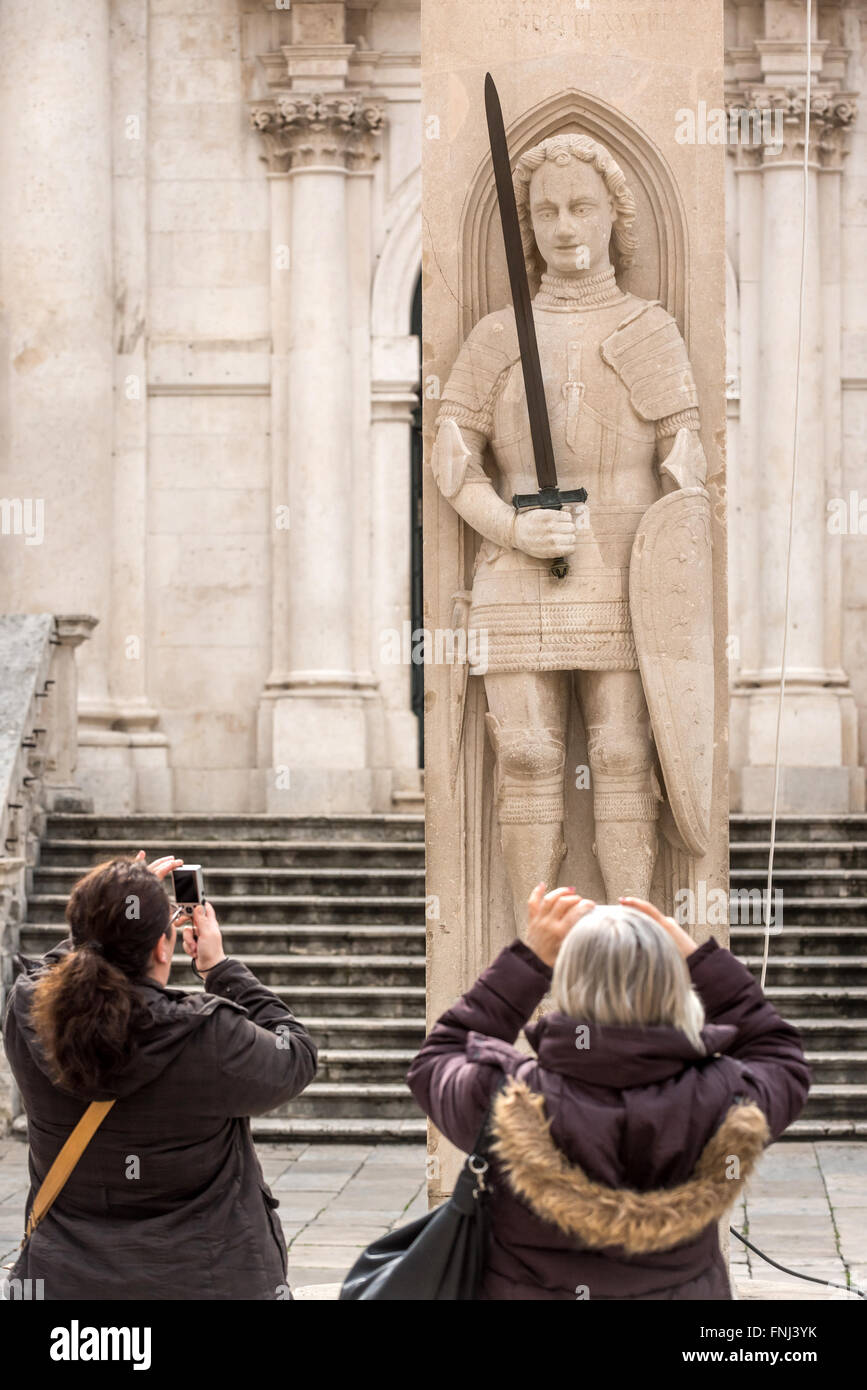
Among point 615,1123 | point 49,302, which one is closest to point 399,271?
point 49,302

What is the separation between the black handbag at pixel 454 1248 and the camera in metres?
3.30

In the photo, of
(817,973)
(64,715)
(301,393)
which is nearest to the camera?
(817,973)

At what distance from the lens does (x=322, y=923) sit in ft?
37.4

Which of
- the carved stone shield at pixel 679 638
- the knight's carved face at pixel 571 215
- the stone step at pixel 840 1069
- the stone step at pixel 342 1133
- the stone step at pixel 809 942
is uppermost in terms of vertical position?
the knight's carved face at pixel 571 215

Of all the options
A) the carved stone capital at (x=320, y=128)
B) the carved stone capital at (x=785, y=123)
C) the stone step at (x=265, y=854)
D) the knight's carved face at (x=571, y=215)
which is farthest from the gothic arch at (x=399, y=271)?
the knight's carved face at (x=571, y=215)

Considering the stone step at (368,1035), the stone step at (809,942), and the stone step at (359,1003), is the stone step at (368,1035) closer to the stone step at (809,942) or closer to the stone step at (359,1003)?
the stone step at (359,1003)

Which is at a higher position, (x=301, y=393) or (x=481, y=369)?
(x=301, y=393)

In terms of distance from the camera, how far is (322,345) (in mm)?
14492

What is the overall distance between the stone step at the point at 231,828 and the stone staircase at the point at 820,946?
2.14m

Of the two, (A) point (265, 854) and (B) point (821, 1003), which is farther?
(A) point (265, 854)

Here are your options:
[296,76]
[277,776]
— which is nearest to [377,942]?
[277,776]

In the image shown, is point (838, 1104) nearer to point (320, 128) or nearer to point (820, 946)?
point (820, 946)

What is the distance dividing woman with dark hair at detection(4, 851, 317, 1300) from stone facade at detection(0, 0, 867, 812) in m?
10.3

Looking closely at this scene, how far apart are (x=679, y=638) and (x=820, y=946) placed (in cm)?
549
